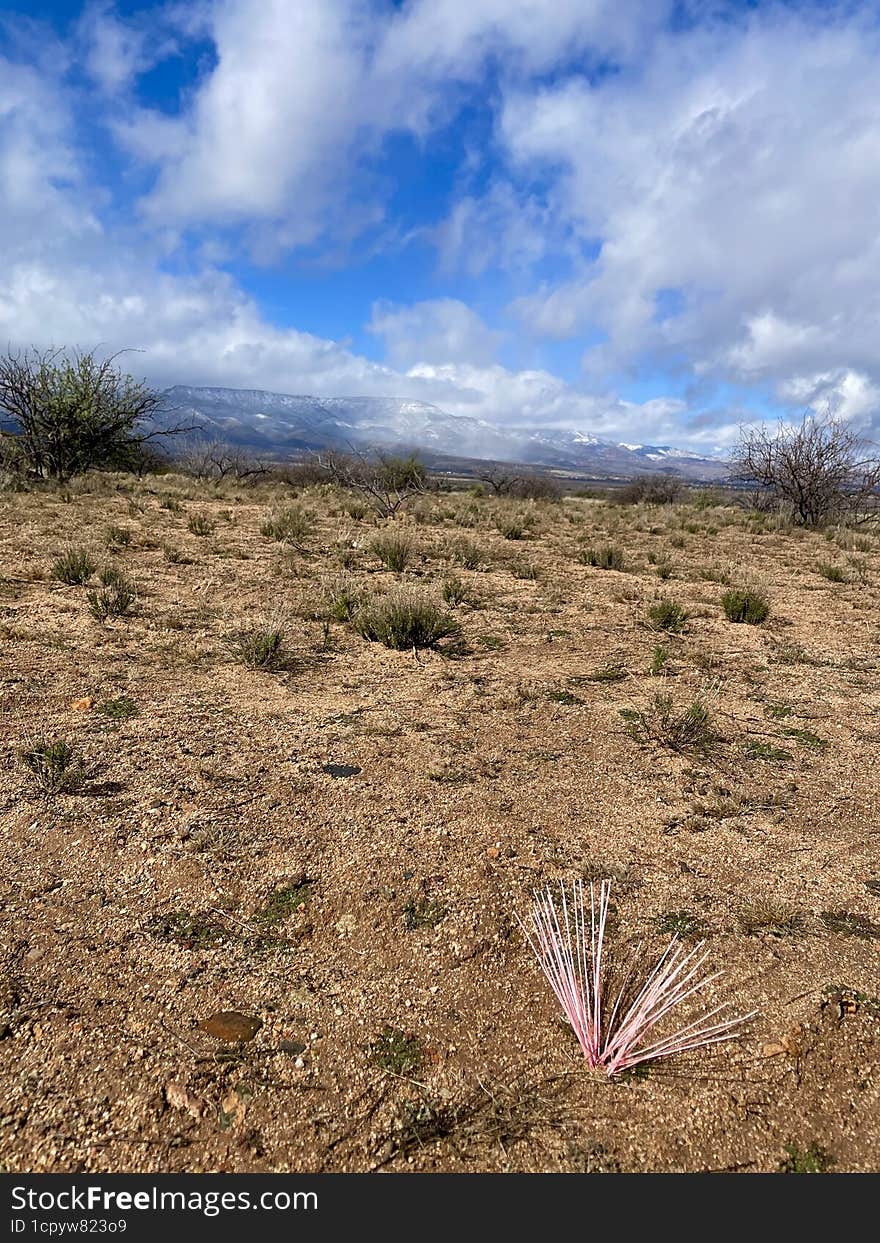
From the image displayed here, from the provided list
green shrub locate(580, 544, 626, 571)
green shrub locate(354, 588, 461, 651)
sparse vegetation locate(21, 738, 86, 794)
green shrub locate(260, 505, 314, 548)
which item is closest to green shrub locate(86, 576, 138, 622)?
green shrub locate(354, 588, 461, 651)

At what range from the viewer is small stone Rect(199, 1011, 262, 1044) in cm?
206

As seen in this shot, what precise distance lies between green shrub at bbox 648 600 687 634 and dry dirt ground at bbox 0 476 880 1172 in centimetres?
70

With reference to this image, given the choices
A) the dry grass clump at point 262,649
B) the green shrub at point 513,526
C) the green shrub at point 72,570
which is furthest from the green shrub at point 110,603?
the green shrub at point 513,526

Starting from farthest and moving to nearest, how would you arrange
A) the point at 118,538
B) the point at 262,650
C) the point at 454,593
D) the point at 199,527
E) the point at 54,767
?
the point at 199,527, the point at 118,538, the point at 454,593, the point at 262,650, the point at 54,767

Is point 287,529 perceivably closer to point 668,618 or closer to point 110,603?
point 110,603

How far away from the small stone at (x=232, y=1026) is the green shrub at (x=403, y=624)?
13.6 feet

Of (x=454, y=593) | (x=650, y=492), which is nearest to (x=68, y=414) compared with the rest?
(x=454, y=593)

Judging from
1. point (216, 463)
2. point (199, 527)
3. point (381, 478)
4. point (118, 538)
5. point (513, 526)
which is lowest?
point (118, 538)

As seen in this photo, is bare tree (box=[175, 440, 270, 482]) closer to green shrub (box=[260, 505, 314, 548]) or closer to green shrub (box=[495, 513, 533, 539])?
green shrub (box=[495, 513, 533, 539])

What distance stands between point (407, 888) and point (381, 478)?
18411 mm

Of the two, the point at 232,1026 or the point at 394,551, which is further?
the point at 394,551

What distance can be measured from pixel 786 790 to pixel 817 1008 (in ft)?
5.80

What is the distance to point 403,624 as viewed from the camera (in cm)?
618

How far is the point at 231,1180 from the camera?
5.49 feet
